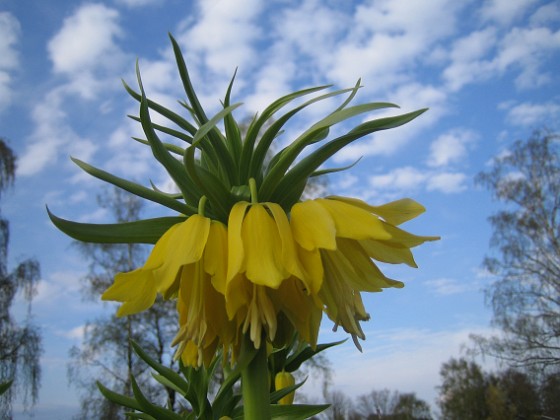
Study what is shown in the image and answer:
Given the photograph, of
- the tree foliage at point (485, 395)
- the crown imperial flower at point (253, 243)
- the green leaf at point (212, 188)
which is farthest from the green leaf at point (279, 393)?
the tree foliage at point (485, 395)

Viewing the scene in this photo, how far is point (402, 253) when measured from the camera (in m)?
0.72

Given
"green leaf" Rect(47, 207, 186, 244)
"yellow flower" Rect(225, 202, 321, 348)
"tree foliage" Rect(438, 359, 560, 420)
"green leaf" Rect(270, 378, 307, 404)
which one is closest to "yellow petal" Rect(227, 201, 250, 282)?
"yellow flower" Rect(225, 202, 321, 348)

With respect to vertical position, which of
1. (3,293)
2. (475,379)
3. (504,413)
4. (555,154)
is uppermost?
(555,154)

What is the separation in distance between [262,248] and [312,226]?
0.06 metres

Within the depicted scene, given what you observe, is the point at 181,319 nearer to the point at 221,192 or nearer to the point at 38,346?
the point at 221,192

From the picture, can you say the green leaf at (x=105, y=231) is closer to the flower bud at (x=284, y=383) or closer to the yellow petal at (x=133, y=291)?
the yellow petal at (x=133, y=291)

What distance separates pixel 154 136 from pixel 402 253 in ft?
1.16

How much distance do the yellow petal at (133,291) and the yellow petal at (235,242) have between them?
0.13 m

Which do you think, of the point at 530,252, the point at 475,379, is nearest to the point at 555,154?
the point at 530,252

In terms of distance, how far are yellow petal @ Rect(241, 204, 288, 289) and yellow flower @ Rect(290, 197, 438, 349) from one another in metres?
0.03

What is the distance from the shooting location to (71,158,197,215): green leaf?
66 cm

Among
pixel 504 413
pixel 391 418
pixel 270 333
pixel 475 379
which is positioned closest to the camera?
pixel 270 333

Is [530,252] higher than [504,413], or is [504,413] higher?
[530,252]

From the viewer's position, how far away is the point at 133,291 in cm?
69
